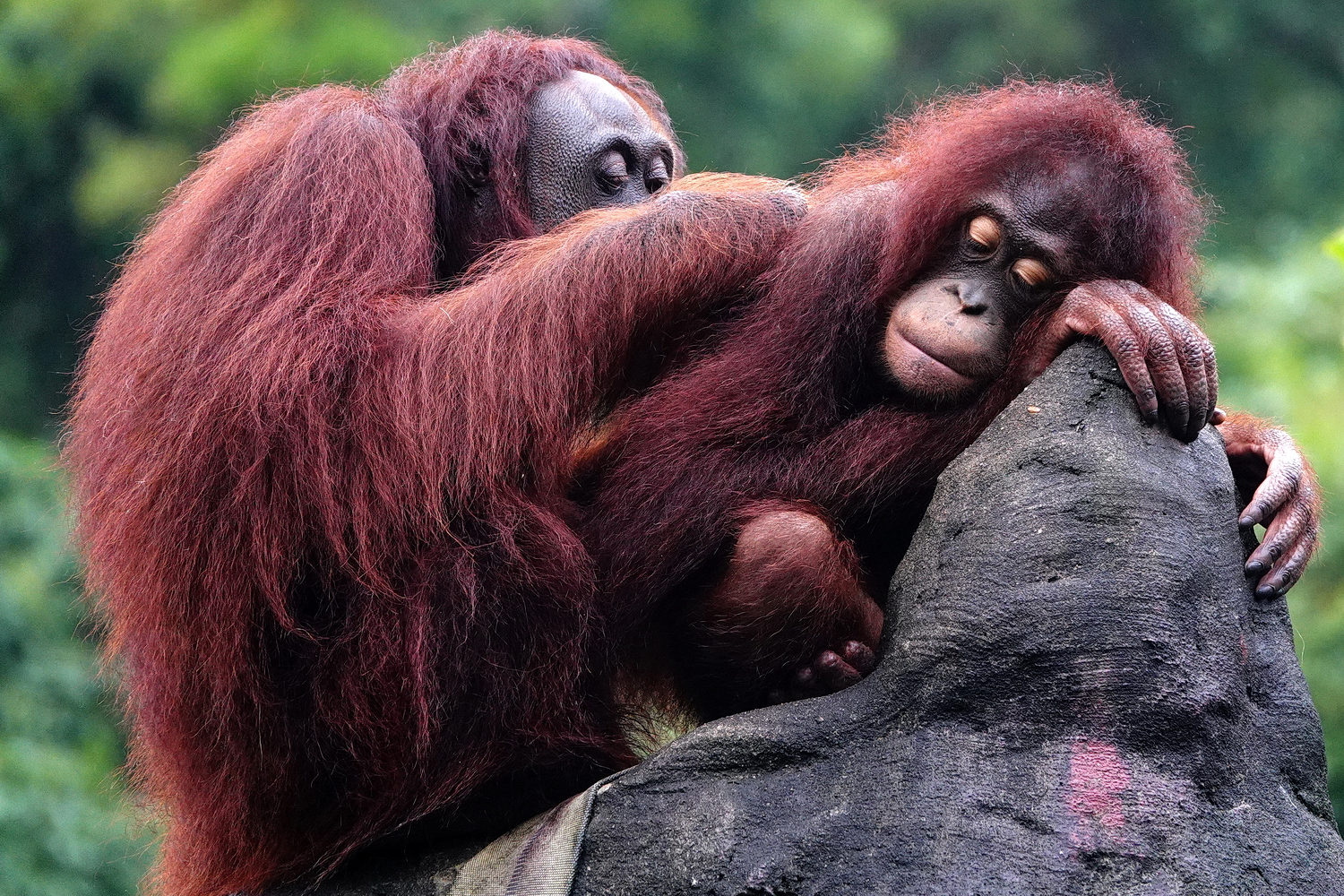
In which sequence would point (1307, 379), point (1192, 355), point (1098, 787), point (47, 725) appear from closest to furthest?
point (1098, 787) < point (1192, 355) < point (47, 725) < point (1307, 379)

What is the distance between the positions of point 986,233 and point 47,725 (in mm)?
4866

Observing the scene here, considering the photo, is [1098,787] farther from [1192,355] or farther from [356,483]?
[356,483]

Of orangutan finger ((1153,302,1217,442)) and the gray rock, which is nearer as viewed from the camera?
the gray rock

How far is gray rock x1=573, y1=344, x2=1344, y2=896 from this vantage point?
1841 millimetres

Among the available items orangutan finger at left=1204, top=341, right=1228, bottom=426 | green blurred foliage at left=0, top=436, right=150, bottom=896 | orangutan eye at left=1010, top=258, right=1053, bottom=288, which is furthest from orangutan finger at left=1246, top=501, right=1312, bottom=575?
green blurred foliage at left=0, top=436, right=150, bottom=896

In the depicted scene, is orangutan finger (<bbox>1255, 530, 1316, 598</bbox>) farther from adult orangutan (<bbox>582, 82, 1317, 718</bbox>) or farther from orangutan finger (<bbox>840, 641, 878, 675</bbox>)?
orangutan finger (<bbox>840, 641, 878, 675</bbox>)

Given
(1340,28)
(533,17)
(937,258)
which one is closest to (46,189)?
(533,17)

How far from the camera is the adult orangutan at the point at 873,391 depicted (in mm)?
2088

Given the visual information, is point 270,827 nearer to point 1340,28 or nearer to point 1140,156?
point 1140,156

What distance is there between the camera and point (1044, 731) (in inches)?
75.2

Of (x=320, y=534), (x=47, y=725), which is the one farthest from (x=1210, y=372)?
(x=47, y=725)

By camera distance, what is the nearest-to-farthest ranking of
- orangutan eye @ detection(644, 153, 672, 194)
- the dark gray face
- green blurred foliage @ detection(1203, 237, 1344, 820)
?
1. the dark gray face
2. orangutan eye @ detection(644, 153, 672, 194)
3. green blurred foliage @ detection(1203, 237, 1344, 820)

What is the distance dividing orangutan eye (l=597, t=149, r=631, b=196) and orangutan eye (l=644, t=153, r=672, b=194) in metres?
0.06

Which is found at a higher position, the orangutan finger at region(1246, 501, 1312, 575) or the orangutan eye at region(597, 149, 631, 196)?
the orangutan eye at region(597, 149, 631, 196)
